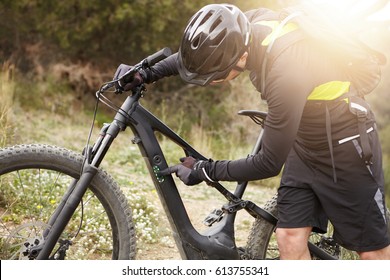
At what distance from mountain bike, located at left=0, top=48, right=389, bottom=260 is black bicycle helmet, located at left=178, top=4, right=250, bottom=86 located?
0.15 meters

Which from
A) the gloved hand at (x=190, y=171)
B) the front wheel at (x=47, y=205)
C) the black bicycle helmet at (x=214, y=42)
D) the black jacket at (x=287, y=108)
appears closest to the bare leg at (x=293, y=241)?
the black jacket at (x=287, y=108)

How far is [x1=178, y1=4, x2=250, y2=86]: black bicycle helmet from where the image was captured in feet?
8.21

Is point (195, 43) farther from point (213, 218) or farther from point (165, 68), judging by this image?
point (213, 218)

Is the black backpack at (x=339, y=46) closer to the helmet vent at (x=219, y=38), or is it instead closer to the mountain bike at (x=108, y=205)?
the helmet vent at (x=219, y=38)

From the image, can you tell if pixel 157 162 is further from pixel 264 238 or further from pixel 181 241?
pixel 264 238

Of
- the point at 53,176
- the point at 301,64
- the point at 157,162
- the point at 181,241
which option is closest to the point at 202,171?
the point at 157,162

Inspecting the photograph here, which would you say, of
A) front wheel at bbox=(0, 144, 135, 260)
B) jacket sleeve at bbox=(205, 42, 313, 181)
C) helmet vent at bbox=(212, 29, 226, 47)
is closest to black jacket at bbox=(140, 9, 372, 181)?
jacket sleeve at bbox=(205, 42, 313, 181)

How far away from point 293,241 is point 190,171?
0.66 meters

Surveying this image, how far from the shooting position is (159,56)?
263cm

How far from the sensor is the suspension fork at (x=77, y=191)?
2535mm

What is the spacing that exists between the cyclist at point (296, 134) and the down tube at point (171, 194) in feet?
0.36

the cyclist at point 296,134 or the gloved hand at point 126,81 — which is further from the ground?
the gloved hand at point 126,81
